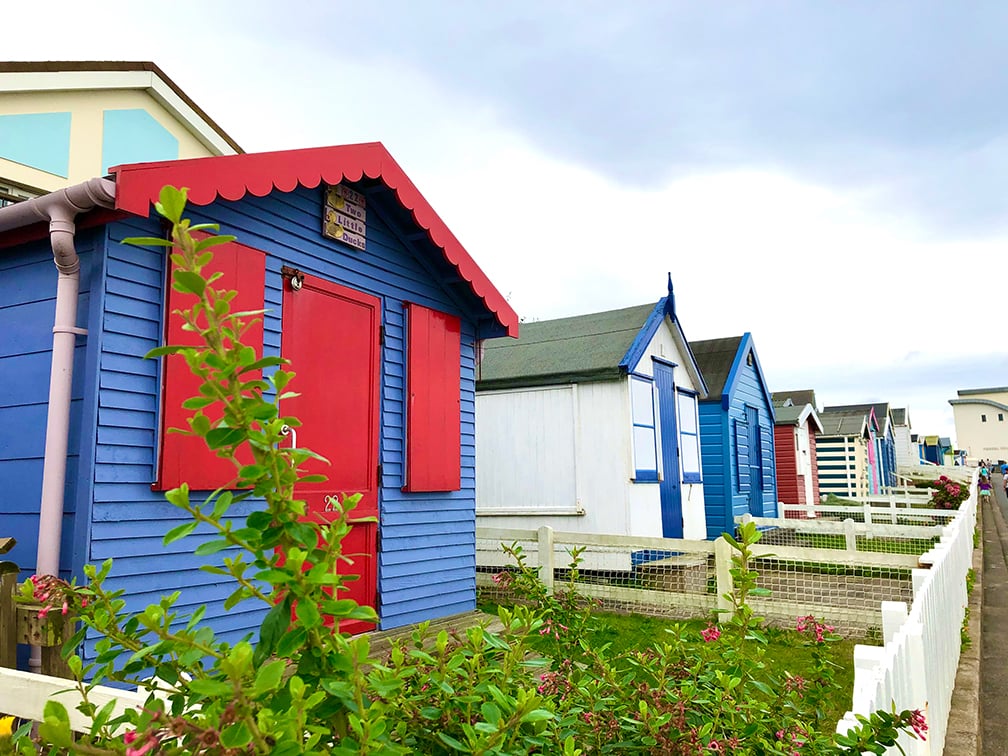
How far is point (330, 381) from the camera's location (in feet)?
20.0

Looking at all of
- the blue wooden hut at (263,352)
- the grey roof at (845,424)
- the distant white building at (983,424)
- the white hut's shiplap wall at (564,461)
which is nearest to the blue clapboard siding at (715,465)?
the white hut's shiplap wall at (564,461)

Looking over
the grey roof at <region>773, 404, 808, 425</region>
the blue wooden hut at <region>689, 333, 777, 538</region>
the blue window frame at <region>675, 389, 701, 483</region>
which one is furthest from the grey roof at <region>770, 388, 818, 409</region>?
the blue window frame at <region>675, 389, 701, 483</region>

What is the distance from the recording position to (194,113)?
1605 cm

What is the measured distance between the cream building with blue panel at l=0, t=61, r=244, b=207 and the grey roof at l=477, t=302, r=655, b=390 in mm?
8258

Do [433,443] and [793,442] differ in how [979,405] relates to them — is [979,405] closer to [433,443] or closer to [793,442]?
[793,442]

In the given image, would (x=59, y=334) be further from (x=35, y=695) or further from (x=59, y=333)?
(x=35, y=695)

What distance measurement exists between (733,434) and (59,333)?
13.3 meters

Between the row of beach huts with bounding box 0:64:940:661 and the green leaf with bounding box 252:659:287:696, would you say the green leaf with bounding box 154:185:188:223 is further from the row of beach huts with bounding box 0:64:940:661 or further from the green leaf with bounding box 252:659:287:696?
the green leaf with bounding box 252:659:287:696

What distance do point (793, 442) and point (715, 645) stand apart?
2099 centimetres

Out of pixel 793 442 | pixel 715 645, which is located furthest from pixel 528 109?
pixel 793 442

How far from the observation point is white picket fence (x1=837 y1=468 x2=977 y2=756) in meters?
2.46

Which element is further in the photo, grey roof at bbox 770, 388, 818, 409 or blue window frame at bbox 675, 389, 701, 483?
grey roof at bbox 770, 388, 818, 409

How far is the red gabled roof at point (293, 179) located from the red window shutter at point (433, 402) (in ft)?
2.09

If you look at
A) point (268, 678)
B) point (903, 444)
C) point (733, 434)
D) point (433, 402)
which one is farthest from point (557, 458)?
point (903, 444)
